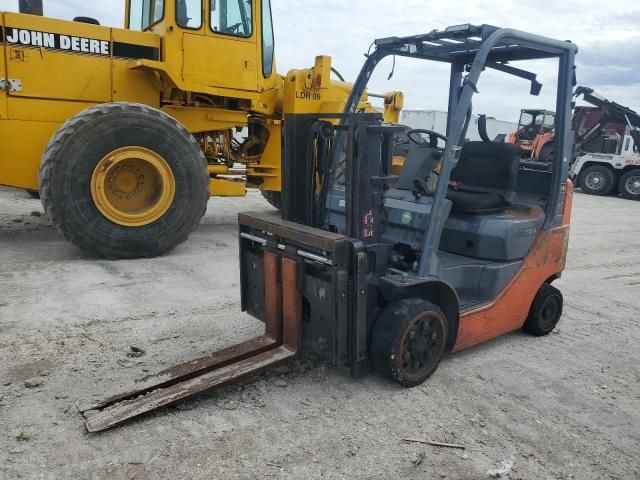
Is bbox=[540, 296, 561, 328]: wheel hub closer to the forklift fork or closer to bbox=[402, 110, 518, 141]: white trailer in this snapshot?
the forklift fork

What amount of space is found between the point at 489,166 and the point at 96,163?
422cm

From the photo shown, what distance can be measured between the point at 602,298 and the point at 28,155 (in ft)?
22.0

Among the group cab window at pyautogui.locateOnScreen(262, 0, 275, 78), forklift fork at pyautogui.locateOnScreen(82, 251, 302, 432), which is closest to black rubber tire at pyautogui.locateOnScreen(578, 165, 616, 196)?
cab window at pyautogui.locateOnScreen(262, 0, 275, 78)

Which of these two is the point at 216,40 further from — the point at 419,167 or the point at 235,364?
the point at 235,364

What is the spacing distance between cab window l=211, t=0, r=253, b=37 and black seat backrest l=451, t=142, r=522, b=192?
409 cm

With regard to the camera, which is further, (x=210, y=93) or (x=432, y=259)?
(x=210, y=93)

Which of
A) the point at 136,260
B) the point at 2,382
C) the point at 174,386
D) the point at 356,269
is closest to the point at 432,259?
the point at 356,269

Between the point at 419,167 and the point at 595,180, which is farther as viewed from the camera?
the point at 595,180

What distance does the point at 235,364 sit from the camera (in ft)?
11.5

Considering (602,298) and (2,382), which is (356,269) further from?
(602,298)

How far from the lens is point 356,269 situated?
3.24 metres

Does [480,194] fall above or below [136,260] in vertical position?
above

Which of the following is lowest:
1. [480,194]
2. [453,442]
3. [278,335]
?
[453,442]

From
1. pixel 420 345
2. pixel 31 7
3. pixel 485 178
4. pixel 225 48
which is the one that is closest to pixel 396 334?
pixel 420 345
